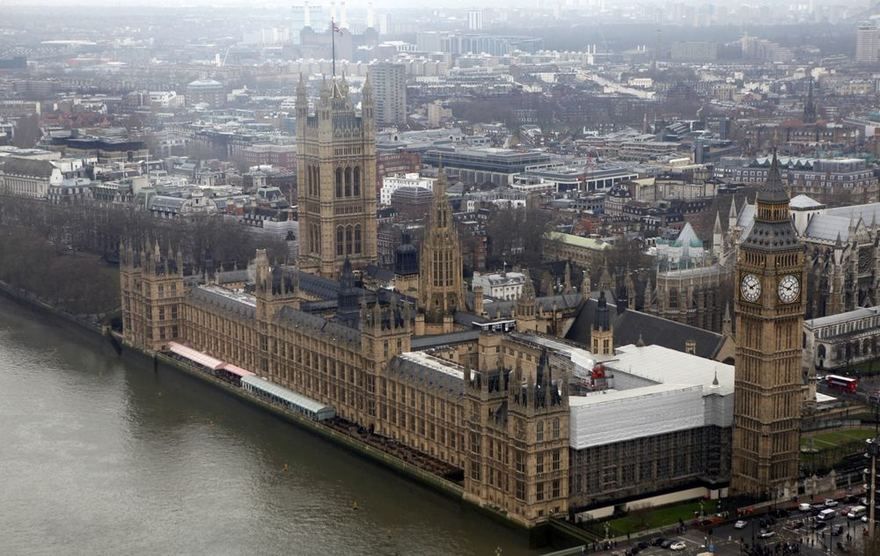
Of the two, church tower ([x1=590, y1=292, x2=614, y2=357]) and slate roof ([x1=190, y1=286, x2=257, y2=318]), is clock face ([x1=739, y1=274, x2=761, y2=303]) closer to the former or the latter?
church tower ([x1=590, y1=292, x2=614, y2=357])

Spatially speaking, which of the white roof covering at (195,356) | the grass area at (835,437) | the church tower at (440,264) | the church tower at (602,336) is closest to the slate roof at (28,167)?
the white roof covering at (195,356)

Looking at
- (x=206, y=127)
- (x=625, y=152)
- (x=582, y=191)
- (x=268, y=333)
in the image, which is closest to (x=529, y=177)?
(x=582, y=191)

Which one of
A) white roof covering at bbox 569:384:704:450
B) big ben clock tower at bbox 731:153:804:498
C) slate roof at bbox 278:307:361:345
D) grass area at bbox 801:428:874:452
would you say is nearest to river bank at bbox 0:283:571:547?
white roof covering at bbox 569:384:704:450

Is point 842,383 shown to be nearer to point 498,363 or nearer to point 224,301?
point 498,363

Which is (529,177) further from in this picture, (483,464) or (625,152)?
(483,464)

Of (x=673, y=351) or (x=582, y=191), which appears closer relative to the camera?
(x=673, y=351)

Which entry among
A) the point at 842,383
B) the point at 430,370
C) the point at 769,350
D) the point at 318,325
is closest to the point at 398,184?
the point at 318,325

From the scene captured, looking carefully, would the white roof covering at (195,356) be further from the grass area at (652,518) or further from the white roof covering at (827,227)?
the white roof covering at (827,227)
